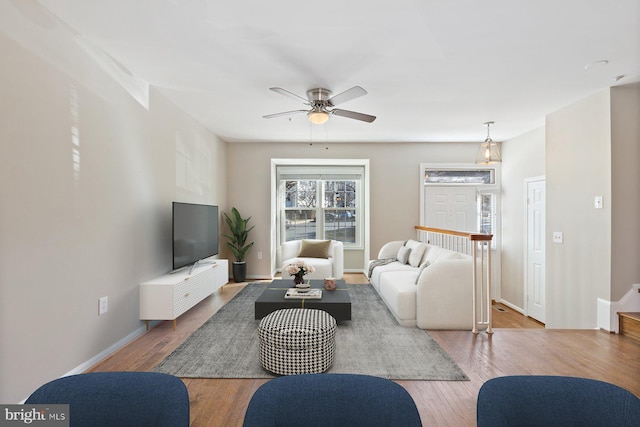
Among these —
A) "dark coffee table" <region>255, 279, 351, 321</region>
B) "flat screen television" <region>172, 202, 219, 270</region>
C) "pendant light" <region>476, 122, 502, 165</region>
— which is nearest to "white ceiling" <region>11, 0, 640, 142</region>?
"pendant light" <region>476, 122, 502, 165</region>

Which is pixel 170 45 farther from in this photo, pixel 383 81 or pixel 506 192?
pixel 506 192

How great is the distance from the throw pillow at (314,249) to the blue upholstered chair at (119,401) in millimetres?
4626

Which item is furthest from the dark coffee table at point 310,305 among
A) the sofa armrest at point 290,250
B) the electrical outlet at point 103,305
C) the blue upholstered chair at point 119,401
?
the blue upholstered chair at point 119,401

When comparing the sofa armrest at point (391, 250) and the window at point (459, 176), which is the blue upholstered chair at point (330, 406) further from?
the window at point (459, 176)

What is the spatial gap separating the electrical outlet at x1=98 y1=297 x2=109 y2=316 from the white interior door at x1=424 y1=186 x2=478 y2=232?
5039 mm

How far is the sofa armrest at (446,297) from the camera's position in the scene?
3260mm

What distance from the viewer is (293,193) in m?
6.63

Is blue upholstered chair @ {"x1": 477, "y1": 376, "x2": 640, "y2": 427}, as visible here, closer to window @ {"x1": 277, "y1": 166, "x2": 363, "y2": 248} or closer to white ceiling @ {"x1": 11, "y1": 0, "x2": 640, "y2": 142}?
white ceiling @ {"x1": 11, "y1": 0, "x2": 640, "y2": 142}

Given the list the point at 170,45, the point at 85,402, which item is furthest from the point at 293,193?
the point at 85,402

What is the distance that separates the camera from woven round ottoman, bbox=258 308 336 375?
7.57ft

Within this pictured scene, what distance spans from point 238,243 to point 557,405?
526 cm

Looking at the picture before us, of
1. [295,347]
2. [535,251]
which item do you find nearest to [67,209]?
[295,347]

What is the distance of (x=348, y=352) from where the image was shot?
8.90ft

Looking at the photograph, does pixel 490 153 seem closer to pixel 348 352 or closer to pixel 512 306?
pixel 512 306
